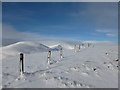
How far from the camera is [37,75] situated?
41.0ft

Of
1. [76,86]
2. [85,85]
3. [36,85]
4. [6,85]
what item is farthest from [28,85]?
[85,85]

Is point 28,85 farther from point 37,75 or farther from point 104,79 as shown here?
point 104,79

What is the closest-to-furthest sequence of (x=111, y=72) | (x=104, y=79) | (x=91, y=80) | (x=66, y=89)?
(x=66, y=89) < (x=91, y=80) < (x=104, y=79) < (x=111, y=72)

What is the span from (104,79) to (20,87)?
277 inches

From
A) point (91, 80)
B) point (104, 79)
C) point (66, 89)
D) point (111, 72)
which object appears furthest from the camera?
point (111, 72)

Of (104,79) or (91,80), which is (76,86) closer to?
(91,80)

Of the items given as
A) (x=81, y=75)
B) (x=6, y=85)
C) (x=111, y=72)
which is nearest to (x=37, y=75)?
(x=6, y=85)

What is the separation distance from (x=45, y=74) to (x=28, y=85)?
89.1 inches

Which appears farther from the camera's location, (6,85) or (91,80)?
(91,80)

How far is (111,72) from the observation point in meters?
15.8

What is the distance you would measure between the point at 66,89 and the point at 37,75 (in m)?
3.37

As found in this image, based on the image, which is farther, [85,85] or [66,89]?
[85,85]

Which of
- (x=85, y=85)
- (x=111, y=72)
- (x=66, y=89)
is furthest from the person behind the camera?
(x=111, y=72)

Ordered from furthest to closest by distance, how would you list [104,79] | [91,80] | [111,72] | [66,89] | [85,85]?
[111,72] → [104,79] → [91,80] → [85,85] → [66,89]
